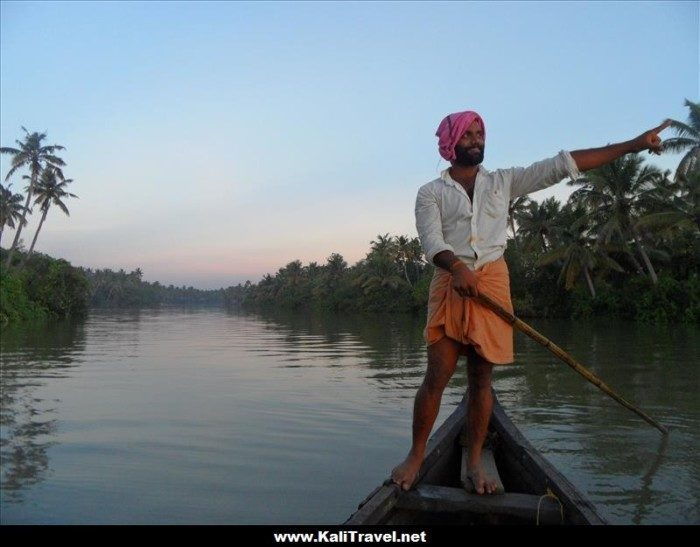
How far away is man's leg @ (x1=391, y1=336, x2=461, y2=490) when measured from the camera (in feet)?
8.41

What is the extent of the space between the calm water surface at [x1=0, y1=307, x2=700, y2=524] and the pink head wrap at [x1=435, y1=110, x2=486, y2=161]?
1775 millimetres

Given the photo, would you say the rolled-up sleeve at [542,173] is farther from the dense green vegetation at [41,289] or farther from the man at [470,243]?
the dense green vegetation at [41,289]

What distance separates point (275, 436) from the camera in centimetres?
510

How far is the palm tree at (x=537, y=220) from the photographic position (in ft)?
95.6

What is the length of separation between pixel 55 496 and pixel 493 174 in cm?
321

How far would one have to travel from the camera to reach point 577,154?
247 centimetres

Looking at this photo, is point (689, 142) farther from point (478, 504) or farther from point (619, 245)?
point (478, 504)

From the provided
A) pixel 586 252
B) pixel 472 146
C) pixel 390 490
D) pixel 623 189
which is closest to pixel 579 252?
pixel 586 252

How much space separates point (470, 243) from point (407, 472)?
3.48ft

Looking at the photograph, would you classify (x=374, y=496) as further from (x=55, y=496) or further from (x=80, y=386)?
(x=80, y=386)

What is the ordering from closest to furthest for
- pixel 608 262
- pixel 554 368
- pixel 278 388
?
pixel 278 388, pixel 554 368, pixel 608 262

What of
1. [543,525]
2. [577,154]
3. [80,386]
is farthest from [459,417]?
[80,386]

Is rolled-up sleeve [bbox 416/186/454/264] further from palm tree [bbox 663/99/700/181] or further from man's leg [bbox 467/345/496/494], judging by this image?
palm tree [bbox 663/99/700/181]

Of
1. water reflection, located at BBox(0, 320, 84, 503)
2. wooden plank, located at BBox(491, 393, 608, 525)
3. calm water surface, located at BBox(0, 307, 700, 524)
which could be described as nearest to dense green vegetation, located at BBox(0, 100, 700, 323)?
calm water surface, located at BBox(0, 307, 700, 524)
